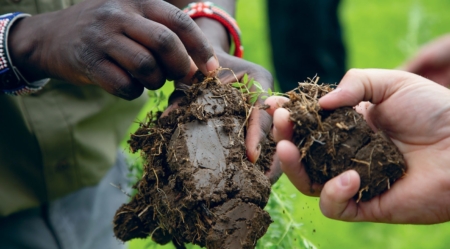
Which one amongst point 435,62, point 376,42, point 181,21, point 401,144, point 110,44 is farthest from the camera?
point 376,42

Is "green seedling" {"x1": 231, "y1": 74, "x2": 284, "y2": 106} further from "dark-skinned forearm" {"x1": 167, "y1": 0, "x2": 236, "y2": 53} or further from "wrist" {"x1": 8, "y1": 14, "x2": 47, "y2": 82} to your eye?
"wrist" {"x1": 8, "y1": 14, "x2": 47, "y2": 82}

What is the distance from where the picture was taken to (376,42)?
889 centimetres

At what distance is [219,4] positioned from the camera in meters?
3.13

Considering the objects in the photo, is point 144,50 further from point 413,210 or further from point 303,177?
point 413,210

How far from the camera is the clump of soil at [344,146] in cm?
223

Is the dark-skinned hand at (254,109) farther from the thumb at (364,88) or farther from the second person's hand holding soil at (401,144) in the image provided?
the thumb at (364,88)

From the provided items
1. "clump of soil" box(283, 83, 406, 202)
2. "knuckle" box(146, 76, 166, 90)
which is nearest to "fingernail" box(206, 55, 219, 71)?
"knuckle" box(146, 76, 166, 90)

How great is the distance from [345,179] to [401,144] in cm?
41

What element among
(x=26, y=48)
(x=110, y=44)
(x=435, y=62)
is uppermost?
(x=110, y=44)

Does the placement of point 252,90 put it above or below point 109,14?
below

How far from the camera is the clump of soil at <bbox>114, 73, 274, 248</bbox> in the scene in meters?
2.21

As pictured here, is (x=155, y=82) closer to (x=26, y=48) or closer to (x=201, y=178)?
(x=201, y=178)

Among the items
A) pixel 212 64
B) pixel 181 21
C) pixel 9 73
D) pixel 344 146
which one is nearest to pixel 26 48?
pixel 9 73

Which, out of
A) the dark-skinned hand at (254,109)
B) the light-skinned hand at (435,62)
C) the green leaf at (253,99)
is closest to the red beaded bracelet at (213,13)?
the dark-skinned hand at (254,109)
